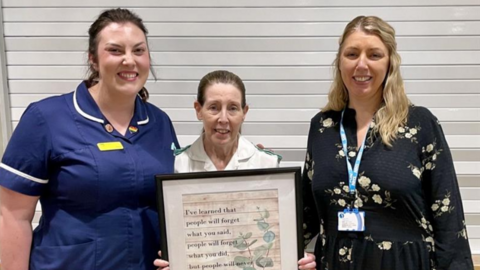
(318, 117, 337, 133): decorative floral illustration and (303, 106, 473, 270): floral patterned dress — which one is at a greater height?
(318, 117, 337, 133): decorative floral illustration

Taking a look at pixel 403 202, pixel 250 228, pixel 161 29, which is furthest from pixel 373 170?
pixel 161 29

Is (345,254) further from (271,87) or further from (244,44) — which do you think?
(244,44)

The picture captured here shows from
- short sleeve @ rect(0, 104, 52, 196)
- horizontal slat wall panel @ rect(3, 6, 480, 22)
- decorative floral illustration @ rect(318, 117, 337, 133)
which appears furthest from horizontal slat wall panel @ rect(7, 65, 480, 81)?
short sleeve @ rect(0, 104, 52, 196)

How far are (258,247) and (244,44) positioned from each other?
129 cm

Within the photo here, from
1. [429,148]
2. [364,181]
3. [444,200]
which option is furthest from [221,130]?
[444,200]

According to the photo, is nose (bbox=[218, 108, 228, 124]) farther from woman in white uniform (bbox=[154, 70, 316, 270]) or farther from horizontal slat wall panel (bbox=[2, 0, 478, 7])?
horizontal slat wall panel (bbox=[2, 0, 478, 7])

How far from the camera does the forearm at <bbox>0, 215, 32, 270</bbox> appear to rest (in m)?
1.50

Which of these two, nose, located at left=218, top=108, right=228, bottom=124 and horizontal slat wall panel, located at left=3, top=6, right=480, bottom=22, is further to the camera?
horizontal slat wall panel, located at left=3, top=6, right=480, bottom=22

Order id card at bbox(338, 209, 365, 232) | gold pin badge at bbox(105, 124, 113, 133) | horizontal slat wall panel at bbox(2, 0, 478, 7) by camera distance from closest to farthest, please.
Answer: gold pin badge at bbox(105, 124, 113, 133)
id card at bbox(338, 209, 365, 232)
horizontal slat wall panel at bbox(2, 0, 478, 7)

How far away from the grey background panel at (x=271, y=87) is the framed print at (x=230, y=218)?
1003 mm

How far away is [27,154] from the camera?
4.67 ft

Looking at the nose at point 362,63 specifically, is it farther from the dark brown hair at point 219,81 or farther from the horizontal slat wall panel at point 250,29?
A: the horizontal slat wall panel at point 250,29

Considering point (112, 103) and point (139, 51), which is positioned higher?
point (139, 51)

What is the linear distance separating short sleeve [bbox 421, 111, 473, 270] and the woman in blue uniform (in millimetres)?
1080
